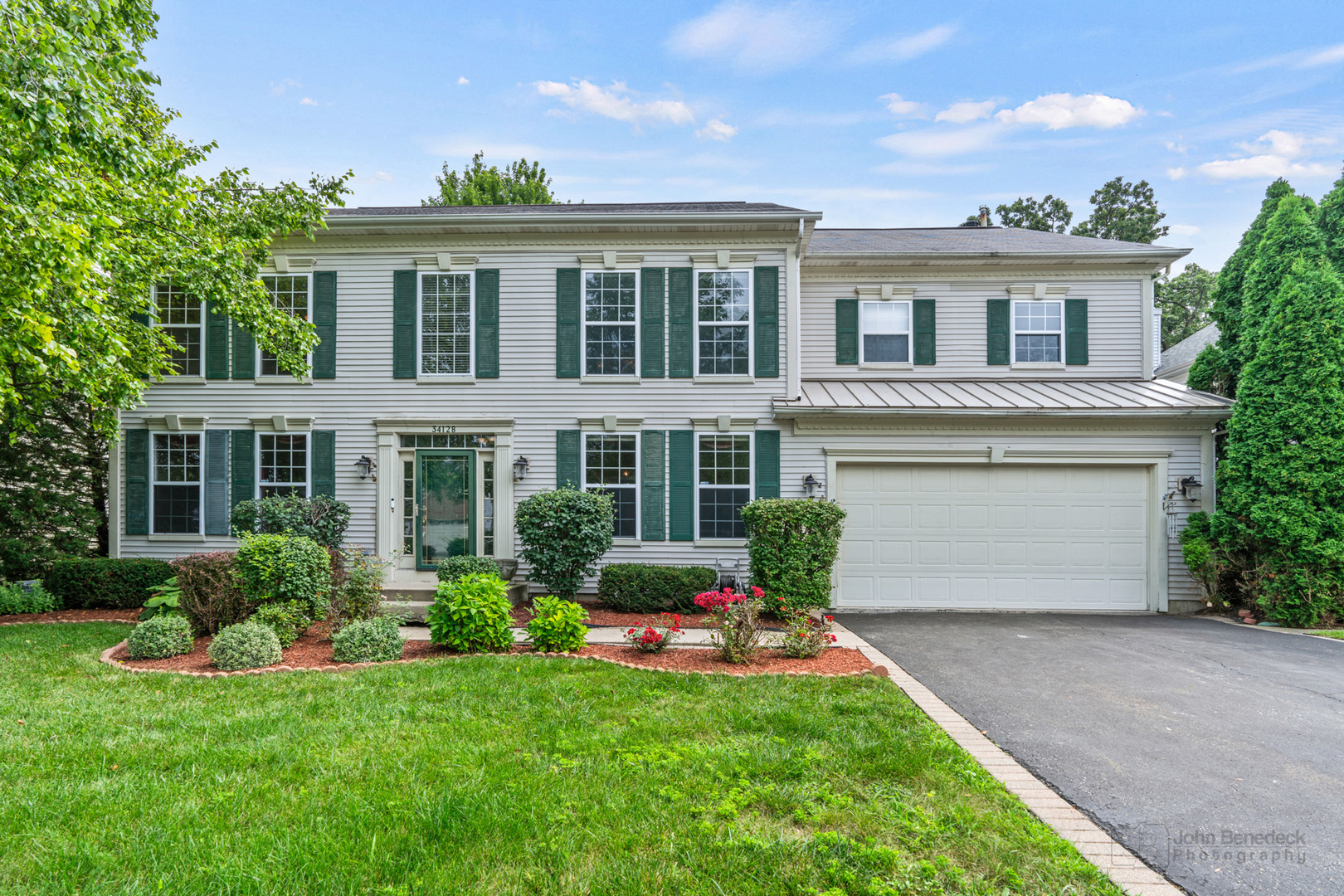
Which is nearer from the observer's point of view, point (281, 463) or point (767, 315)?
point (767, 315)

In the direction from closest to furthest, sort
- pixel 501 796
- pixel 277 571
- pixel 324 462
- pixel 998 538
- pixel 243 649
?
pixel 501 796, pixel 243 649, pixel 277 571, pixel 998 538, pixel 324 462

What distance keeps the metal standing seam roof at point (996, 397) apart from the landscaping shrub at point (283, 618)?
258 inches

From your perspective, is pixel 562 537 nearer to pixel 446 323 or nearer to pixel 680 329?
pixel 680 329

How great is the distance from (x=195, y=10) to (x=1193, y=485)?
16196 millimetres

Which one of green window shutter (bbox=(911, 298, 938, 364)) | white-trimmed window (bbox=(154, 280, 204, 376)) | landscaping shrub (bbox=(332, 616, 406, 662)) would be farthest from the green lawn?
green window shutter (bbox=(911, 298, 938, 364))

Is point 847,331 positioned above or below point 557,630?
above

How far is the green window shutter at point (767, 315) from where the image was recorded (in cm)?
912

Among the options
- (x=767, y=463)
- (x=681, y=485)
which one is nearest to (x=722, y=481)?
(x=681, y=485)

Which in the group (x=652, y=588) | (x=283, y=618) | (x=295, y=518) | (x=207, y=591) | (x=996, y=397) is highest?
(x=996, y=397)

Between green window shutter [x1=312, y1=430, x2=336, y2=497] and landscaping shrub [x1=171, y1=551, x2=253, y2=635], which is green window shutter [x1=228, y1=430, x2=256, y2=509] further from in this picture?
landscaping shrub [x1=171, y1=551, x2=253, y2=635]

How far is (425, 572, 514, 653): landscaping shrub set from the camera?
5.78 meters

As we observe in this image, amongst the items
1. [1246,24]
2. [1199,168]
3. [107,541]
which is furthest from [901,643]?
[1199,168]

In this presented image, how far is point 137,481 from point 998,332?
46.8 feet

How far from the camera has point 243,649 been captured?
5.35 metres
